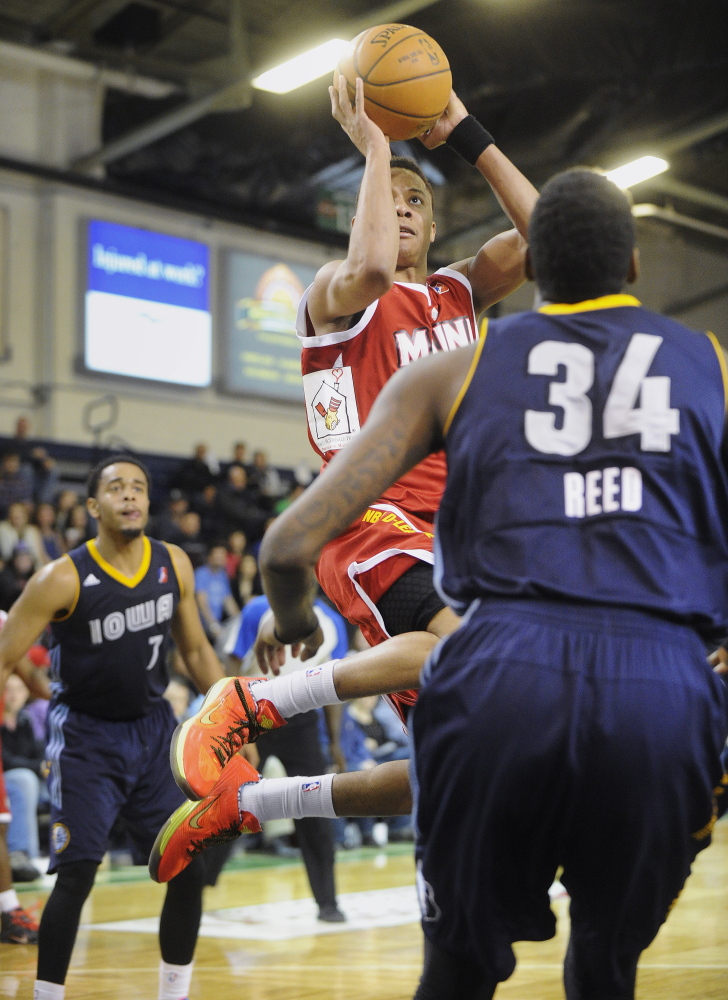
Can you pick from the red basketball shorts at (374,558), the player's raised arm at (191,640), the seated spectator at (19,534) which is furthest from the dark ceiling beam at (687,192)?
the red basketball shorts at (374,558)

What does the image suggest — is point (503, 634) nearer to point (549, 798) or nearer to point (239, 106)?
point (549, 798)

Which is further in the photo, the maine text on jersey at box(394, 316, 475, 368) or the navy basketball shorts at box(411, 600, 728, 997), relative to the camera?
the maine text on jersey at box(394, 316, 475, 368)

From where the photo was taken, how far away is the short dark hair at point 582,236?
2.08 meters

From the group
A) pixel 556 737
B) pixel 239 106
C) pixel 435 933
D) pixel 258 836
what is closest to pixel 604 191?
pixel 556 737

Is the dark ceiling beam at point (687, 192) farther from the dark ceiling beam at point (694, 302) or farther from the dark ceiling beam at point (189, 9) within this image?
the dark ceiling beam at point (189, 9)

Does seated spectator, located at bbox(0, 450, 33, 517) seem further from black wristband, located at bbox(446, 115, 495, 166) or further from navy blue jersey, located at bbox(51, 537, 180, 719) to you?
black wristband, located at bbox(446, 115, 495, 166)

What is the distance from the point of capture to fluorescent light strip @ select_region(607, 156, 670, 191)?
14273 mm

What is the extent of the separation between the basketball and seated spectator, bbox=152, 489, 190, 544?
399 inches

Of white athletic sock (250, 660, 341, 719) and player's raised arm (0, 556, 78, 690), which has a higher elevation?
player's raised arm (0, 556, 78, 690)

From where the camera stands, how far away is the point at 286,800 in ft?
11.0

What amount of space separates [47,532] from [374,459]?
427 inches

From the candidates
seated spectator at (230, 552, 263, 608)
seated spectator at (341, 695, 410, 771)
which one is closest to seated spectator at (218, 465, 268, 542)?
seated spectator at (230, 552, 263, 608)

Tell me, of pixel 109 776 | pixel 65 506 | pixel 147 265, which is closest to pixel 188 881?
pixel 109 776

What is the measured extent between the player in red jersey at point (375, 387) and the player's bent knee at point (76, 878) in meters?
1.21
